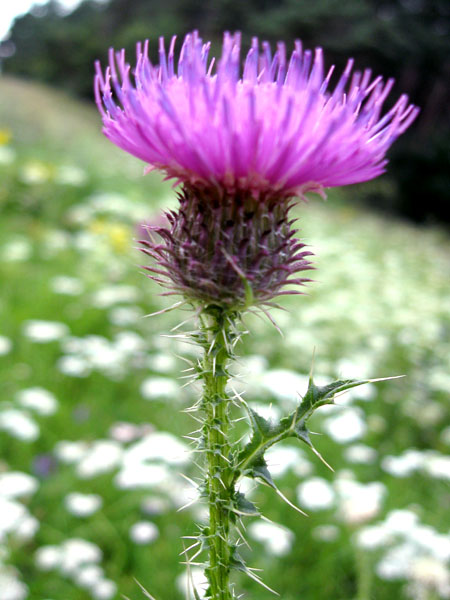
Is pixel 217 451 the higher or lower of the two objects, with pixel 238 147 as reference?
lower

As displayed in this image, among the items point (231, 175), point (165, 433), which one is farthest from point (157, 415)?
point (231, 175)

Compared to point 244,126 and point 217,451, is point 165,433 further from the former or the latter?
point 244,126

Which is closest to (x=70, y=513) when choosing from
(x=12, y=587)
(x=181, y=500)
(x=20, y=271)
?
(x=181, y=500)

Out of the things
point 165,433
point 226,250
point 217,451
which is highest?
point 226,250

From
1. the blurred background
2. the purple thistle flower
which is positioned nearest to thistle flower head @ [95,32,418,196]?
the purple thistle flower

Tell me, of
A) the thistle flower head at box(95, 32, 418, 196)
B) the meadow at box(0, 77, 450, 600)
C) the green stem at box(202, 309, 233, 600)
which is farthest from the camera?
the meadow at box(0, 77, 450, 600)

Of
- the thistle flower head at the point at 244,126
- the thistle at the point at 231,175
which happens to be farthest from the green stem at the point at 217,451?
the thistle flower head at the point at 244,126

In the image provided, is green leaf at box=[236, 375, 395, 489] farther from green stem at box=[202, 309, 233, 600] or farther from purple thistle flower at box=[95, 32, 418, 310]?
purple thistle flower at box=[95, 32, 418, 310]

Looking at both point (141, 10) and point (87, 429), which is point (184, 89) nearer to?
point (87, 429)
